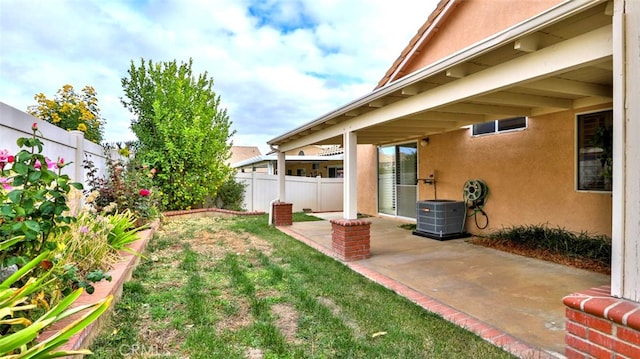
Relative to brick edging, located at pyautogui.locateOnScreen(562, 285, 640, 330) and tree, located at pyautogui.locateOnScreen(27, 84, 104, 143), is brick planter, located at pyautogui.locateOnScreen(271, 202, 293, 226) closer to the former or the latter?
tree, located at pyautogui.locateOnScreen(27, 84, 104, 143)

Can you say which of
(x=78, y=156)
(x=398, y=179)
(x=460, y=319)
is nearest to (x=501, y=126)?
(x=398, y=179)

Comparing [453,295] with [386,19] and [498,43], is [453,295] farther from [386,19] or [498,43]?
[386,19]

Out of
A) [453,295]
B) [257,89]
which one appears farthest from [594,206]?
[257,89]

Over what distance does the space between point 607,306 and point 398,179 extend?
826cm

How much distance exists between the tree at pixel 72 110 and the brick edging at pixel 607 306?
9.58 metres

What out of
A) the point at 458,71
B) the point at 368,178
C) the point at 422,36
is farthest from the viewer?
the point at 368,178

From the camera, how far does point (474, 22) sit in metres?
8.36

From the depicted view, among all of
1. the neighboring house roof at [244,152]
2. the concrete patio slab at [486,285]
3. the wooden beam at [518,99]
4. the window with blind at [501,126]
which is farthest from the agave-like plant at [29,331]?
the neighboring house roof at [244,152]

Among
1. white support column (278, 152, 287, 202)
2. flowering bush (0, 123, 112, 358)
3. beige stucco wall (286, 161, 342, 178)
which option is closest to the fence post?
flowering bush (0, 123, 112, 358)

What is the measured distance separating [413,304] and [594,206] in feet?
13.3

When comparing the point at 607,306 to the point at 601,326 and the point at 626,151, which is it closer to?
the point at 601,326

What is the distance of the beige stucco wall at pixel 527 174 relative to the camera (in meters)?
5.77

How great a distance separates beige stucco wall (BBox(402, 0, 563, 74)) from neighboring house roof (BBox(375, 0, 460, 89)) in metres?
0.18

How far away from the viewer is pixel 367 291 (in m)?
4.06
